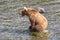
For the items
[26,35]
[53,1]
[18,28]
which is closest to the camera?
[26,35]

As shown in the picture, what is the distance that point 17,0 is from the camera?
54.4 ft

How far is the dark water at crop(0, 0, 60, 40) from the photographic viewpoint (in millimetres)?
10579

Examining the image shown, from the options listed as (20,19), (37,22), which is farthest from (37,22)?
(20,19)

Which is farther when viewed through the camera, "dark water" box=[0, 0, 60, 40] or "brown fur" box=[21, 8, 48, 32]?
"brown fur" box=[21, 8, 48, 32]

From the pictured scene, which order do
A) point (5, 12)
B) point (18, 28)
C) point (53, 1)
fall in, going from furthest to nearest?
1. point (53, 1)
2. point (5, 12)
3. point (18, 28)

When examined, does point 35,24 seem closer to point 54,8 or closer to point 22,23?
point 22,23

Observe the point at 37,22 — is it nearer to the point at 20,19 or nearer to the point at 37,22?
the point at 37,22

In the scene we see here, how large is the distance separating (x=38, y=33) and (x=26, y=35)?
1.55 feet

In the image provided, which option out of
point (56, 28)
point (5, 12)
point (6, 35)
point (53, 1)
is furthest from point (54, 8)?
point (6, 35)

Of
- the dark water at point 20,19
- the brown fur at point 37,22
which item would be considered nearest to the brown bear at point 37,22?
the brown fur at point 37,22

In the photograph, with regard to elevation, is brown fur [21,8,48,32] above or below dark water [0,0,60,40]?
above

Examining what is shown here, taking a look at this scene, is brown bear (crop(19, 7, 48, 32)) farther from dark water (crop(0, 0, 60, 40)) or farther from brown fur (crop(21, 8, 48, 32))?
dark water (crop(0, 0, 60, 40))

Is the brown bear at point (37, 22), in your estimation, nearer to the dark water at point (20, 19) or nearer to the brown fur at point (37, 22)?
the brown fur at point (37, 22)

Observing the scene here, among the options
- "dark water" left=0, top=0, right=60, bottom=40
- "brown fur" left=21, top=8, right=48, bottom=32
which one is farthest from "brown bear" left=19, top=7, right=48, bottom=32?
"dark water" left=0, top=0, right=60, bottom=40
